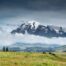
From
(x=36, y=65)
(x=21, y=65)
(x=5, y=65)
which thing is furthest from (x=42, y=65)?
(x=5, y=65)

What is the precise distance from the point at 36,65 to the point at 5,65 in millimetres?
7000

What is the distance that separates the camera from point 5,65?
52.3m

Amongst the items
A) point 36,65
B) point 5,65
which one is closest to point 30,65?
point 36,65

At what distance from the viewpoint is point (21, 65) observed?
5384cm

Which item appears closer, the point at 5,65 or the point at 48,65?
the point at 5,65

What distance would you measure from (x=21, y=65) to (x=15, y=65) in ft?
4.34

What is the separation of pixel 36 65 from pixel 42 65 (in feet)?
4.13

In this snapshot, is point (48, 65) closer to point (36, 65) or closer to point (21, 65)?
point (36, 65)

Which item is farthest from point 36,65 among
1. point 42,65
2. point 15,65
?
point 15,65

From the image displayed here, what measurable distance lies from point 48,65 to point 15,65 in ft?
25.8

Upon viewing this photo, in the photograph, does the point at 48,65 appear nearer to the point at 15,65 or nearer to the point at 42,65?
the point at 42,65

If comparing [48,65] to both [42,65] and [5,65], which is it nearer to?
[42,65]

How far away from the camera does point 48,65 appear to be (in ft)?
187

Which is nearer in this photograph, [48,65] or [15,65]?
[15,65]
